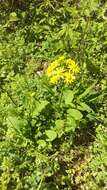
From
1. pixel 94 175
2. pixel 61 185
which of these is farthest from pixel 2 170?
pixel 94 175

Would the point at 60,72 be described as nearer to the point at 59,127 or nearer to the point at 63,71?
the point at 63,71

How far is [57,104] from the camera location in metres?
4.77

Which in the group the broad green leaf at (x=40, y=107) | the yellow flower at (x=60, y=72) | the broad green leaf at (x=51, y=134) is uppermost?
the yellow flower at (x=60, y=72)

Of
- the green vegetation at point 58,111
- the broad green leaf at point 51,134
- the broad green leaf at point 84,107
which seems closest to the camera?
the green vegetation at point 58,111

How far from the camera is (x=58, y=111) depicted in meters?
4.76

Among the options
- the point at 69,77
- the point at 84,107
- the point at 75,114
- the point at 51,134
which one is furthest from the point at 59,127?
the point at 69,77

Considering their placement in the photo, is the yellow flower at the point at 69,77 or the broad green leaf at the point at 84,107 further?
the broad green leaf at the point at 84,107

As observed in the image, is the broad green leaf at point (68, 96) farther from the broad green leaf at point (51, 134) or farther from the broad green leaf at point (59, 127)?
the broad green leaf at point (51, 134)

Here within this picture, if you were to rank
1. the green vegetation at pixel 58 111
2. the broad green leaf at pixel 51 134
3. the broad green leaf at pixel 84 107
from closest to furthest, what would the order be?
the green vegetation at pixel 58 111 → the broad green leaf at pixel 51 134 → the broad green leaf at pixel 84 107

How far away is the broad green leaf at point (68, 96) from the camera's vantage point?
15.5 feet

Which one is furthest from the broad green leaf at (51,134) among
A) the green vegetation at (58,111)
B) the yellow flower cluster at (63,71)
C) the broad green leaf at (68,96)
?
the yellow flower cluster at (63,71)

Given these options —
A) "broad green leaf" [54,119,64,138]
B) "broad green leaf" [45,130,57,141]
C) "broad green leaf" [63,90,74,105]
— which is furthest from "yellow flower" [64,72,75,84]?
"broad green leaf" [45,130,57,141]

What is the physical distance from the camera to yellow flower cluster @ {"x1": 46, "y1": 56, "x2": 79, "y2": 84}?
179 inches

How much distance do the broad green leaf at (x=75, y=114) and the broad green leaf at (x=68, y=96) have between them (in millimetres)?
91
